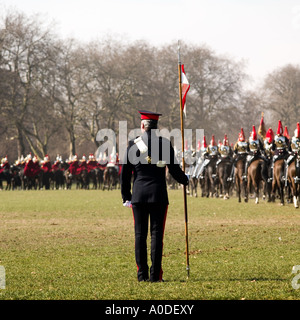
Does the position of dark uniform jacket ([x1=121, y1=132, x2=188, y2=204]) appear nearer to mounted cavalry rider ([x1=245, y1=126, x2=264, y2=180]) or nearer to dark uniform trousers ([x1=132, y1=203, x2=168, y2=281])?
dark uniform trousers ([x1=132, y1=203, x2=168, y2=281])

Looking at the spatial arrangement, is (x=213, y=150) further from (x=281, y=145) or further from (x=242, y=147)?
(x=281, y=145)

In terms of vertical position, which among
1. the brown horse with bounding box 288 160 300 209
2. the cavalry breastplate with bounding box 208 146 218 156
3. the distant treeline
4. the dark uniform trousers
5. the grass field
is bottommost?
the grass field

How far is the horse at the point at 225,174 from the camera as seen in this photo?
30203 millimetres

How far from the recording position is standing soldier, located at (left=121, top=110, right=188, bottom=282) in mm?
8641

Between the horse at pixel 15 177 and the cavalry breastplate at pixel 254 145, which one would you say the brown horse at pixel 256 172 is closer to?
the cavalry breastplate at pixel 254 145

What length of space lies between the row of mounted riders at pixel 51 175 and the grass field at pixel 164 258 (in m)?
28.4

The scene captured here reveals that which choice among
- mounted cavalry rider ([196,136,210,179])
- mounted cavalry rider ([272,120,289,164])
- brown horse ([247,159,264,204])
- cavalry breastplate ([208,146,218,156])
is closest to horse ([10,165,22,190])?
mounted cavalry rider ([196,136,210,179])

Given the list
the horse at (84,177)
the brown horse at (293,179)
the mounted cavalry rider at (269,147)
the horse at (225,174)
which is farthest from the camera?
the horse at (84,177)

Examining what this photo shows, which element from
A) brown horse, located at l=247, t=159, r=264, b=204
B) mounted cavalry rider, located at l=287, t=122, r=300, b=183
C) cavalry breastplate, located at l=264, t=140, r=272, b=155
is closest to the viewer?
mounted cavalry rider, located at l=287, t=122, r=300, b=183

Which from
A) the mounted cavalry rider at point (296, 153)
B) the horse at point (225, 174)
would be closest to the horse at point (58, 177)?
the horse at point (225, 174)
